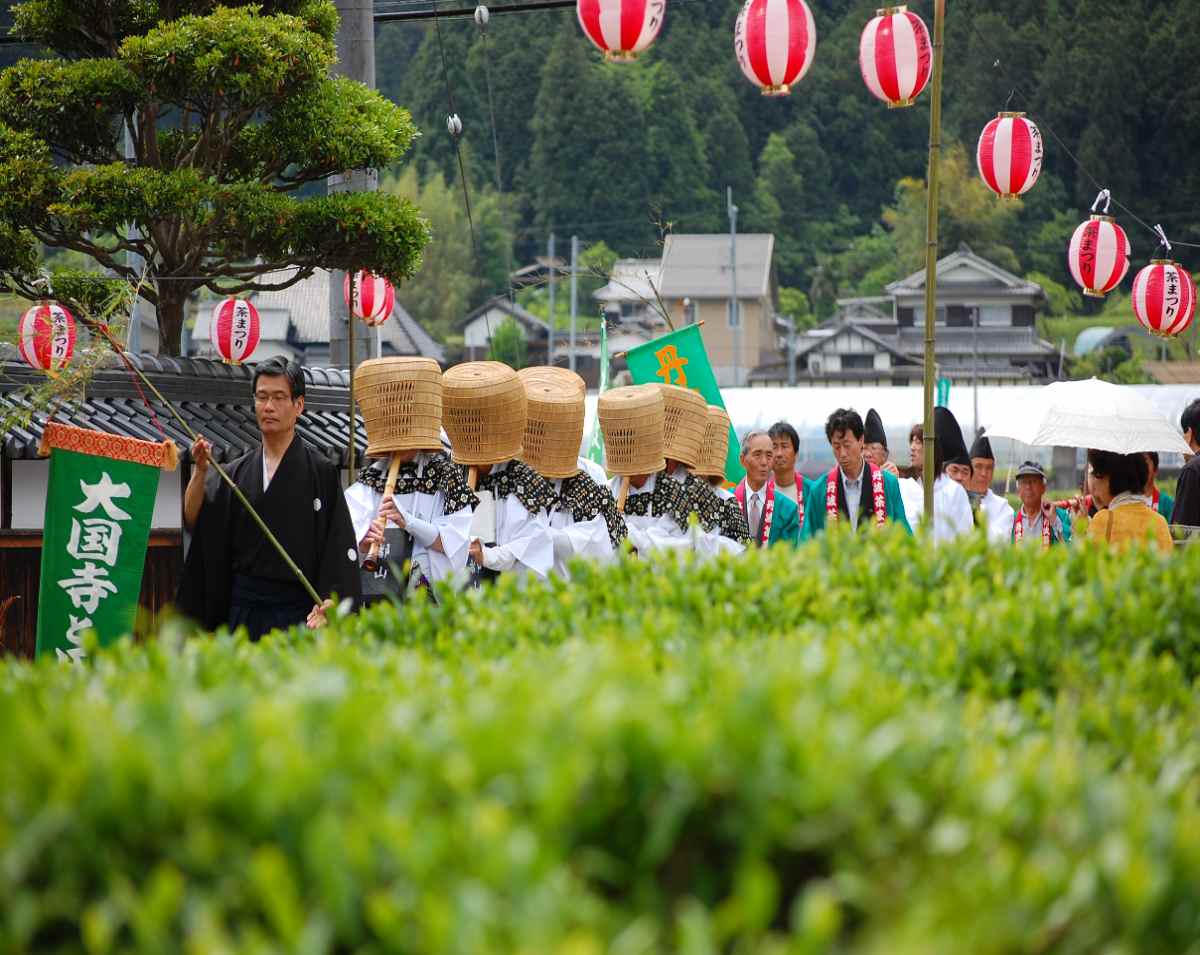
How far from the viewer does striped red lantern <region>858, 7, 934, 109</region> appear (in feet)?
35.1

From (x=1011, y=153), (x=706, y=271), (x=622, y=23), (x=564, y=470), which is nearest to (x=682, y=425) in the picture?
(x=564, y=470)

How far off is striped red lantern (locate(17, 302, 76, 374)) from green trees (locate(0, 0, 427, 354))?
4.63 feet

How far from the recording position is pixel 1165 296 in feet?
53.4

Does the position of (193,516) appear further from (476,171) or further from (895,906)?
(476,171)

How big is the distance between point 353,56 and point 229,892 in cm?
1048

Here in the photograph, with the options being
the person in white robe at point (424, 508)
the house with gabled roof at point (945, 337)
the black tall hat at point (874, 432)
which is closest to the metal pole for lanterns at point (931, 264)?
the person in white robe at point (424, 508)

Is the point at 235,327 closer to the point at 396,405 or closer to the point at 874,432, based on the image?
the point at 874,432

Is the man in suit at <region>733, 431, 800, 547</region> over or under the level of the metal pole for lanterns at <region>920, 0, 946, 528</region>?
under

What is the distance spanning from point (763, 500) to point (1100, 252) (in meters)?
7.65

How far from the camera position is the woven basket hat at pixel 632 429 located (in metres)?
8.42

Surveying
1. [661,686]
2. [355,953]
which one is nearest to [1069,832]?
[661,686]

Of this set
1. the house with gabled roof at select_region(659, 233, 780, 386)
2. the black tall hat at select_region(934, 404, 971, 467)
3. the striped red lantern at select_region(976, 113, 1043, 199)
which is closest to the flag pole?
the black tall hat at select_region(934, 404, 971, 467)

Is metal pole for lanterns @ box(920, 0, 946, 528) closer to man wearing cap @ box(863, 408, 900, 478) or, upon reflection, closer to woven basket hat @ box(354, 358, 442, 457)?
woven basket hat @ box(354, 358, 442, 457)

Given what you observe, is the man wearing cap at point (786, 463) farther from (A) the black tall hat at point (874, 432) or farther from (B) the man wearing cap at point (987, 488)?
(B) the man wearing cap at point (987, 488)
